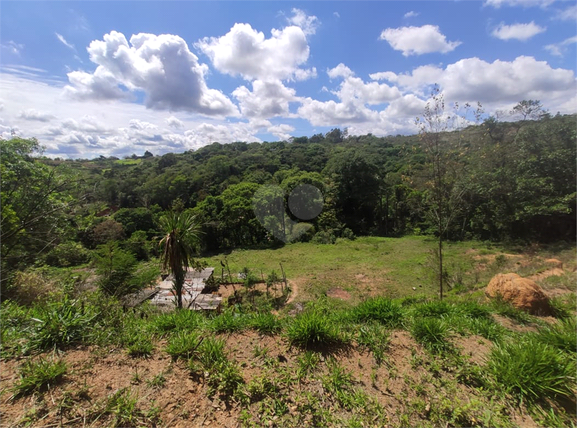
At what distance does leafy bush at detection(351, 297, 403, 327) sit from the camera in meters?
3.35

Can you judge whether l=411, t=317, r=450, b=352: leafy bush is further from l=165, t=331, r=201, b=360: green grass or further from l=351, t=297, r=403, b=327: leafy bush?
l=165, t=331, r=201, b=360: green grass

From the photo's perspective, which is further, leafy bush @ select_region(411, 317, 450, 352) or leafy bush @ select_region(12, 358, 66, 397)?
leafy bush @ select_region(411, 317, 450, 352)

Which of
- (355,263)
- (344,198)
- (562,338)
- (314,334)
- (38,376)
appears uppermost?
(344,198)

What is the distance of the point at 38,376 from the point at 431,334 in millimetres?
3907

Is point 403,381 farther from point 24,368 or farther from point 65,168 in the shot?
point 65,168

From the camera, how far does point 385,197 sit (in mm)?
27984

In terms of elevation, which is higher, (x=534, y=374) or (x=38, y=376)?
(x=38, y=376)

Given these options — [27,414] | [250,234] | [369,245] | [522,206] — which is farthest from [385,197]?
[27,414]

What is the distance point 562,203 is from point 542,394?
16.2 metres

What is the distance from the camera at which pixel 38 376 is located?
6.77ft

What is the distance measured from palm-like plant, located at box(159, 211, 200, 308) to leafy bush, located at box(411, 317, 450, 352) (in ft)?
17.7

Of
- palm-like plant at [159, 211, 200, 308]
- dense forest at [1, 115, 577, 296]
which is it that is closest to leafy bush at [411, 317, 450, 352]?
palm-like plant at [159, 211, 200, 308]

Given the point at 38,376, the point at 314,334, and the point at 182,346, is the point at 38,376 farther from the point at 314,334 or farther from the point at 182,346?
the point at 314,334

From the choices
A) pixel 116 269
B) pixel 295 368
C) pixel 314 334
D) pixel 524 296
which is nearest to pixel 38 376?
pixel 295 368
